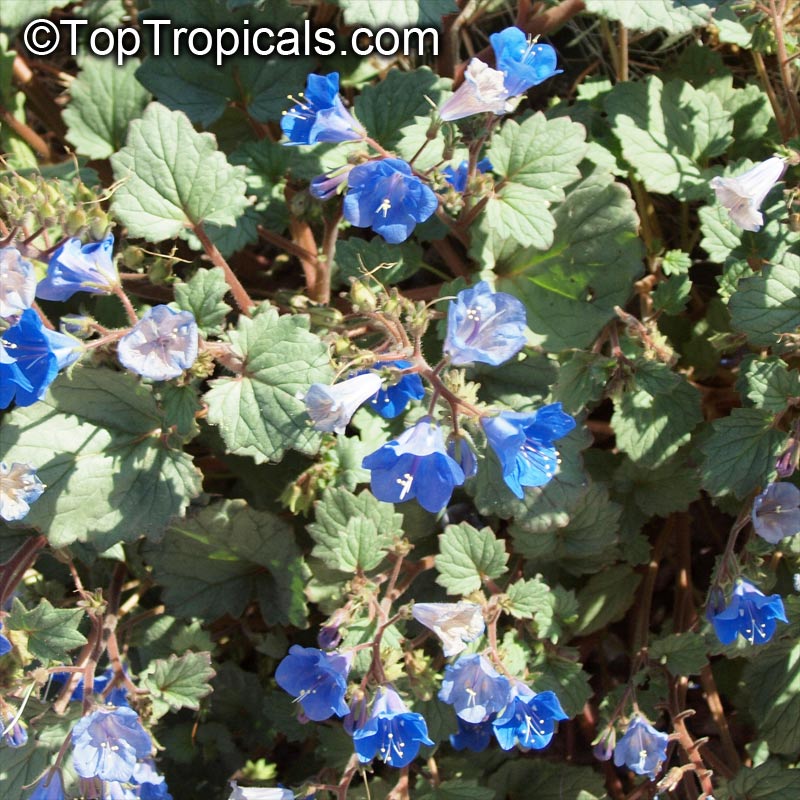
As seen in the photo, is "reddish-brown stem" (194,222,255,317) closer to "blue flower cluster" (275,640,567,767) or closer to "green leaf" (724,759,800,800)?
"blue flower cluster" (275,640,567,767)

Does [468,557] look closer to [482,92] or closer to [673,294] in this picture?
[673,294]

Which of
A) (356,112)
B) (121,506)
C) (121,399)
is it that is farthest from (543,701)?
(356,112)

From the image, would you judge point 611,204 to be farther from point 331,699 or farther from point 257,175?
point 331,699

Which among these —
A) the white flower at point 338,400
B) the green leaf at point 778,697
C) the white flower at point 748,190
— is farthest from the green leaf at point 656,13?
the green leaf at point 778,697

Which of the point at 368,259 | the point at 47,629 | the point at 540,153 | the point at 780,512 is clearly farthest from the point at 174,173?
the point at 780,512

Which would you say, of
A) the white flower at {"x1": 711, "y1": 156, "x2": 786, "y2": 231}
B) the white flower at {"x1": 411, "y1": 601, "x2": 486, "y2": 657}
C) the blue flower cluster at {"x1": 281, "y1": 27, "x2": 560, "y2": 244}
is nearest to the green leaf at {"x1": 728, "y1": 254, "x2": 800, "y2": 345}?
the white flower at {"x1": 711, "y1": 156, "x2": 786, "y2": 231}
